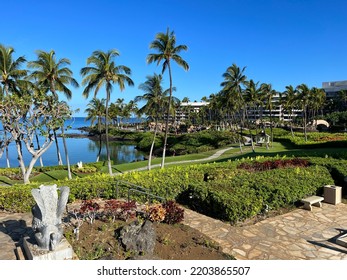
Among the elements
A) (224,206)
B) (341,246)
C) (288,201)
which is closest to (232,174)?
(288,201)

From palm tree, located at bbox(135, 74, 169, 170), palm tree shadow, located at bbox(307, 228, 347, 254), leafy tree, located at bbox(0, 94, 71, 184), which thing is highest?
palm tree, located at bbox(135, 74, 169, 170)

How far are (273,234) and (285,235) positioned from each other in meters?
0.38

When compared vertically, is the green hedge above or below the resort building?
below

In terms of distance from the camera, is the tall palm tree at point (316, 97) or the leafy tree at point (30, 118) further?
the tall palm tree at point (316, 97)

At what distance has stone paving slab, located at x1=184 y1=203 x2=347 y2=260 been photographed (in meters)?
7.87

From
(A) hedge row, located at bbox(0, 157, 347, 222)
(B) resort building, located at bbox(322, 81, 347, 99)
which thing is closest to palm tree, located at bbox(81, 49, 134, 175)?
(A) hedge row, located at bbox(0, 157, 347, 222)

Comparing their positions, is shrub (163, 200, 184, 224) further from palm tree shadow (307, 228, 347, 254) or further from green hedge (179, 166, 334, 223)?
palm tree shadow (307, 228, 347, 254)

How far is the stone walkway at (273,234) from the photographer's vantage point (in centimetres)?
784

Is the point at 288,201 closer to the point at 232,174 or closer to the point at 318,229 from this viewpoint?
the point at 318,229

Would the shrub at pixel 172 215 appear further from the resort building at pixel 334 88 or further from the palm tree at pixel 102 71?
the resort building at pixel 334 88

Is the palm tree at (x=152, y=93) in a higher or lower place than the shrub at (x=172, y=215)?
higher

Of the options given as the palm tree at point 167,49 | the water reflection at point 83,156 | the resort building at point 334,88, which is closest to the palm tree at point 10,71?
the palm tree at point 167,49

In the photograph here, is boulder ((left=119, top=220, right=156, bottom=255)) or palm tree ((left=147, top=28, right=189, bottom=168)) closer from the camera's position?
boulder ((left=119, top=220, right=156, bottom=255))

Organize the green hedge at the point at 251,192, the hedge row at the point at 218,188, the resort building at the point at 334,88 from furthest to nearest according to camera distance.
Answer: the resort building at the point at 334,88 → the hedge row at the point at 218,188 → the green hedge at the point at 251,192
